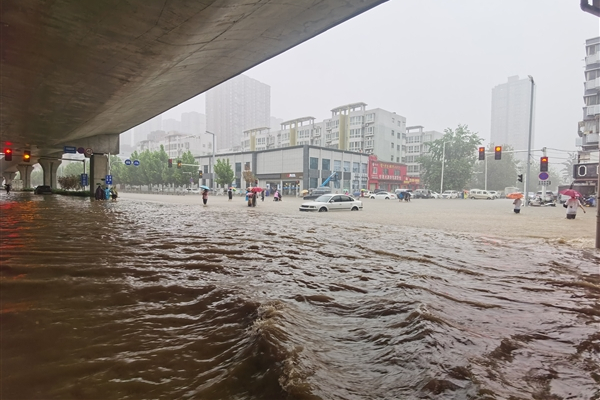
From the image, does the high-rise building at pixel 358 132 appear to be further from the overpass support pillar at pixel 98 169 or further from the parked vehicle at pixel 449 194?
the overpass support pillar at pixel 98 169

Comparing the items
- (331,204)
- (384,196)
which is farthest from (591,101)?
(331,204)

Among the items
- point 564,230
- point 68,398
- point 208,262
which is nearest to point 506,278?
point 208,262

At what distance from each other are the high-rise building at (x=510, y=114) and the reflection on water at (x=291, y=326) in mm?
94221

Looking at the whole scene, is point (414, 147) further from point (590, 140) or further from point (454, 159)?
point (590, 140)

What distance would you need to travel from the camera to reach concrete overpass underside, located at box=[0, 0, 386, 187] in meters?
6.47

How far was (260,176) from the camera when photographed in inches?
2459

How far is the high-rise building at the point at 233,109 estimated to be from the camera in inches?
4956

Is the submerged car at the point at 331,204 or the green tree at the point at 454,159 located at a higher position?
the green tree at the point at 454,159

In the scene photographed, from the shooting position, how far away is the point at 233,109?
127750mm

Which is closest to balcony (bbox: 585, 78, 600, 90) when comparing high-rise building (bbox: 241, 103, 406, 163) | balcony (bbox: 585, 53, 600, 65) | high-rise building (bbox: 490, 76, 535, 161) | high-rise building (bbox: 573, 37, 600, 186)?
high-rise building (bbox: 573, 37, 600, 186)

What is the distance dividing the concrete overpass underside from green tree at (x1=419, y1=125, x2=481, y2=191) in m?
56.8

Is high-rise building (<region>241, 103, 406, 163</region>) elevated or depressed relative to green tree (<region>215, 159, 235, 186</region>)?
elevated

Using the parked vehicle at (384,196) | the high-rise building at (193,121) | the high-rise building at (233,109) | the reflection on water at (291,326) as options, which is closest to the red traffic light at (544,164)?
the parked vehicle at (384,196)

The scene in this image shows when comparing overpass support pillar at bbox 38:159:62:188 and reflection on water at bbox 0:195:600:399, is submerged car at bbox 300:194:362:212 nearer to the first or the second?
reflection on water at bbox 0:195:600:399
